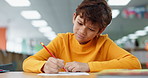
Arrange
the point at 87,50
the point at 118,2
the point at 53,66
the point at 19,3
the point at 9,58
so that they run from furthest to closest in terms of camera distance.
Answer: the point at 19,3 → the point at 118,2 → the point at 9,58 → the point at 87,50 → the point at 53,66

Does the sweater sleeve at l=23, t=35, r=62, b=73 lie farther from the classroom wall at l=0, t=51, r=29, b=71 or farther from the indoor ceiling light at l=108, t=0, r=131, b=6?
the indoor ceiling light at l=108, t=0, r=131, b=6

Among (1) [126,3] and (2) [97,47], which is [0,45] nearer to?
(1) [126,3]

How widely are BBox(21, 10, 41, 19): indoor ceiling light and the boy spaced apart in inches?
205

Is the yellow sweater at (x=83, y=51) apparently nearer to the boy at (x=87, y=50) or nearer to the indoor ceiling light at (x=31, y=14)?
the boy at (x=87, y=50)

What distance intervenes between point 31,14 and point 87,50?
5707 millimetres

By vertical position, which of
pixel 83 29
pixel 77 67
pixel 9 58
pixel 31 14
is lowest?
pixel 9 58

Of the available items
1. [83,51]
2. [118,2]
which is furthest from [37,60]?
[118,2]

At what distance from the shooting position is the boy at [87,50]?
97 centimetres

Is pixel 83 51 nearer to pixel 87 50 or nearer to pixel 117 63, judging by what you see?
pixel 87 50

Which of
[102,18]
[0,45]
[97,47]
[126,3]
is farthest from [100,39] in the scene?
[0,45]

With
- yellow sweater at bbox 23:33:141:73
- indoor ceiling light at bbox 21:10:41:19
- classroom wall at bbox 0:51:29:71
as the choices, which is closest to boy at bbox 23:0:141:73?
yellow sweater at bbox 23:33:141:73

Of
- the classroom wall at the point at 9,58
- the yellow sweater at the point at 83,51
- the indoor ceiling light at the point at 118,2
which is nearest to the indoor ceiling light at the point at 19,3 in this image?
the classroom wall at the point at 9,58

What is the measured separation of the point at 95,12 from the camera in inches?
43.8

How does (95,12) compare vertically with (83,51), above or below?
above
